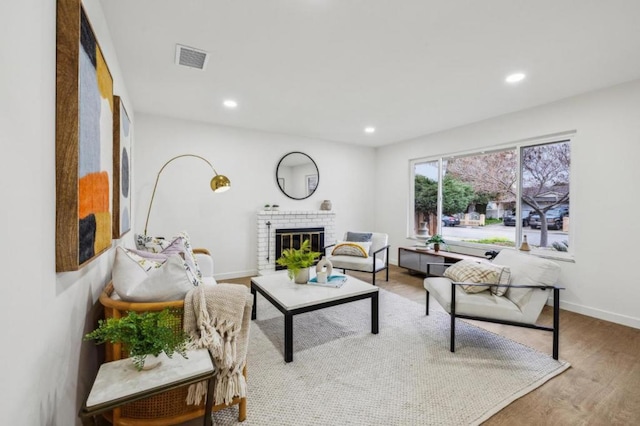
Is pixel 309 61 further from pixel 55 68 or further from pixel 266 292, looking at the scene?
pixel 266 292

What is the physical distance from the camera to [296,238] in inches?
202

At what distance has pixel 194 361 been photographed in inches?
49.8

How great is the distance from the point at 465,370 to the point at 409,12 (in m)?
2.57

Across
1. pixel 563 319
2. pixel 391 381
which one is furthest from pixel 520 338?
pixel 391 381

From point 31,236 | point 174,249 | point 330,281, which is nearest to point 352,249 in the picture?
point 330,281

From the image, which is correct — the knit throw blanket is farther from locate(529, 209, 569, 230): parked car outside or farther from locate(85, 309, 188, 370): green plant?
locate(529, 209, 569, 230): parked car outside

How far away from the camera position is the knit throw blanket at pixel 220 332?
1.46m

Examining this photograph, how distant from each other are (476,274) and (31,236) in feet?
9.56

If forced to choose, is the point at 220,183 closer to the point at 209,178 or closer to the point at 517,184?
the point at 209,178

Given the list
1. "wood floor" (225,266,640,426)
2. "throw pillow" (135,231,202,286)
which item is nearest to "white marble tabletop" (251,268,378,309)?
"throw pillow" (135,231,202,286)

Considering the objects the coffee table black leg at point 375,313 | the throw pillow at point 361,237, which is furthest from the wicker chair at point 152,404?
the throw pillow at point 361,237

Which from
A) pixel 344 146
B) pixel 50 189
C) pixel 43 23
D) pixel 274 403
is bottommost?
pixel 274 403

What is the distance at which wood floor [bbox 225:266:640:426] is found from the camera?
1697mm

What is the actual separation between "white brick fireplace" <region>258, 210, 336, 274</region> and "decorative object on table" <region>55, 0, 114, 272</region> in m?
3.25
